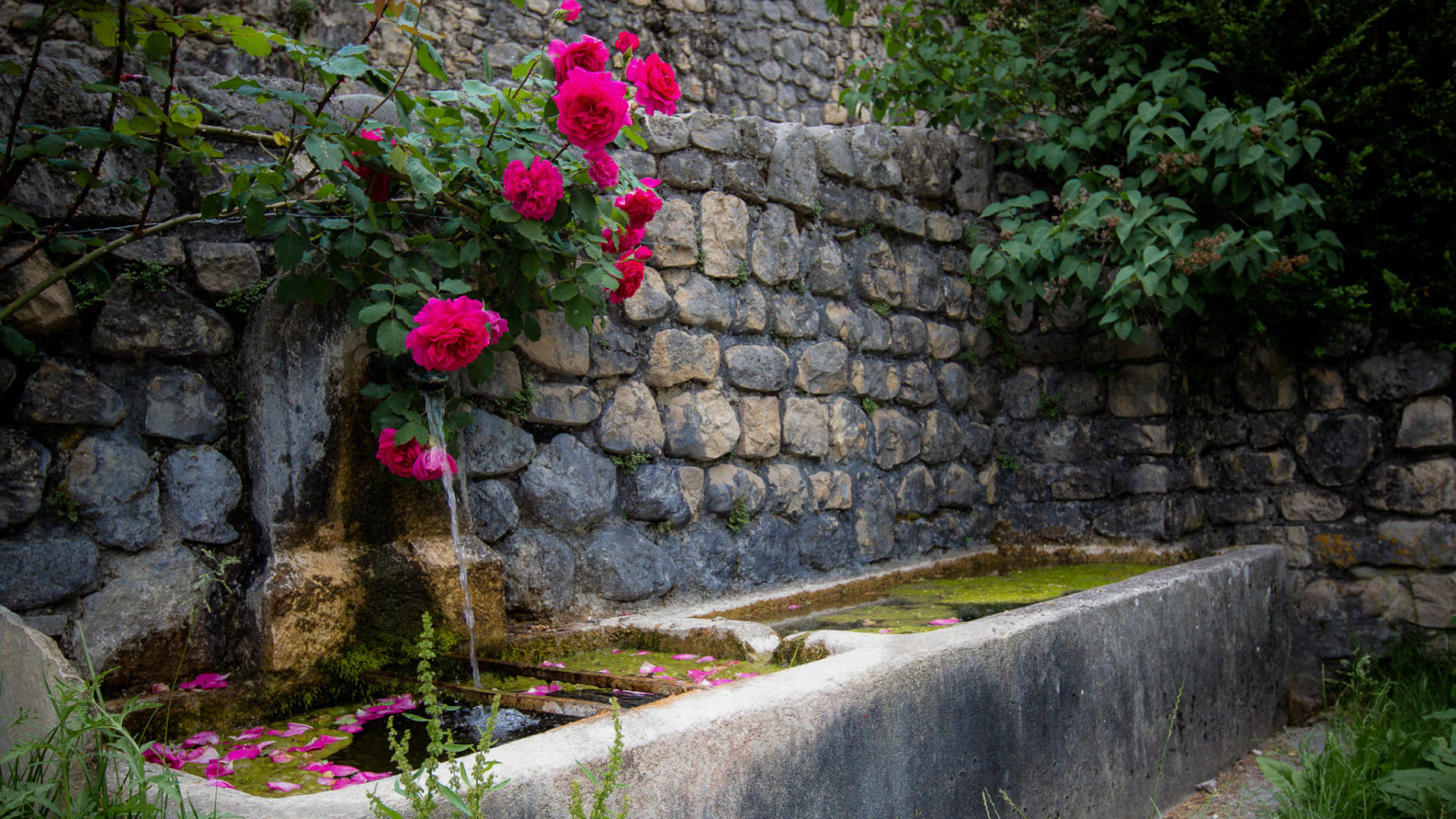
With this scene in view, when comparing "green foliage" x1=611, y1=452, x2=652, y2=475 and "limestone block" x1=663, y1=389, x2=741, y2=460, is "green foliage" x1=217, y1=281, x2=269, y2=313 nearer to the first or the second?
"green foliage" x1=611, y1=452, x2=652, y2=475

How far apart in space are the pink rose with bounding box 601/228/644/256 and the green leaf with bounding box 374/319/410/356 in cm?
55

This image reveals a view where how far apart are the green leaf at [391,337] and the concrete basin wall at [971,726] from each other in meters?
0.92

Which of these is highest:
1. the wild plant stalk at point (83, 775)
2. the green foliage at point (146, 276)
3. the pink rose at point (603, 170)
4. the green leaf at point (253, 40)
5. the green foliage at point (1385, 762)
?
the green leaf at point (253, 40)

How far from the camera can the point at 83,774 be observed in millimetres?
1326

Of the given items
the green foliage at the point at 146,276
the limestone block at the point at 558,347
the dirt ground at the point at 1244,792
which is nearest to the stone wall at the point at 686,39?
the limestone block at the point at 558,347

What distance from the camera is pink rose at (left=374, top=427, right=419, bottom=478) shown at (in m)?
2.14

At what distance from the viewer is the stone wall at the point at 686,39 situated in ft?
18.1

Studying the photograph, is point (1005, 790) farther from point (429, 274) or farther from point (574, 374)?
point (429, 274)

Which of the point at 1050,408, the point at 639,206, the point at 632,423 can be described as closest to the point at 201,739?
the point at 632,423

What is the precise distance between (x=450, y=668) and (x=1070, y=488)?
2.76 metres

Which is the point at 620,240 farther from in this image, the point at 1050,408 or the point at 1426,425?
the point at 1426,425

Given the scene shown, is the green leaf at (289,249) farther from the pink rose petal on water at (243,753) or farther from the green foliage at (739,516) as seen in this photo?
the green foliage at (739,516)

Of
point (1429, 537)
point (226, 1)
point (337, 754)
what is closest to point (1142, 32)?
point (1429, 537)

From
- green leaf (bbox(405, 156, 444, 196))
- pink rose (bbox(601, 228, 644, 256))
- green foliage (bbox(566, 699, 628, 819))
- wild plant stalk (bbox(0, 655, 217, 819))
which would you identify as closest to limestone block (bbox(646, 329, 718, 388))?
pink rose (bbox(601, 228, 644, 256))
